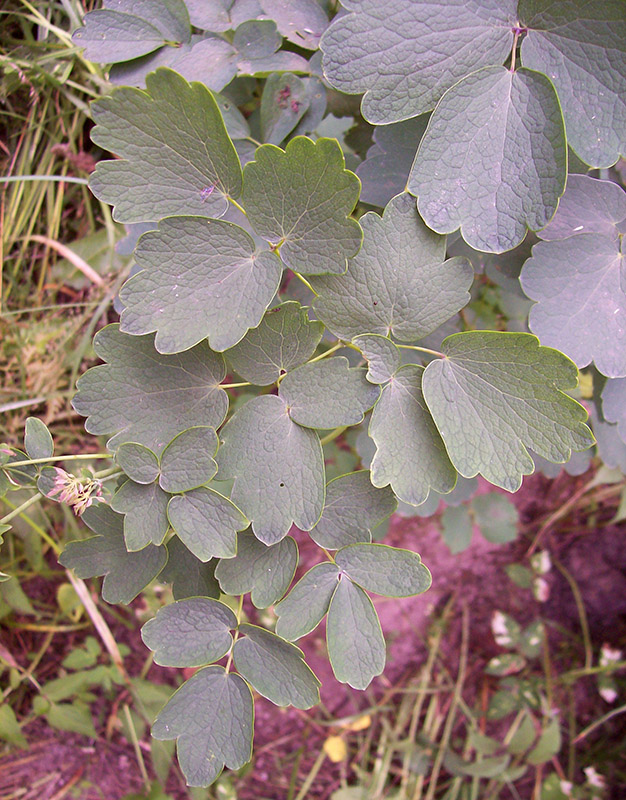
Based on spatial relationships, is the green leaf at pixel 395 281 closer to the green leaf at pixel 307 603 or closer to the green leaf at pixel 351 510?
the green leaf at pixel 351 510

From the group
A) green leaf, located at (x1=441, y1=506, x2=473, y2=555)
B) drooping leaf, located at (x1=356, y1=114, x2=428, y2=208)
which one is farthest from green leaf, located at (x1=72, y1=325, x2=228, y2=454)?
green leaf, located at (x1=441, y1=506, x2=473, y2=555)

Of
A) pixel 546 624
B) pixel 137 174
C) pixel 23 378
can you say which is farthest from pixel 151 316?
pixel 546 624

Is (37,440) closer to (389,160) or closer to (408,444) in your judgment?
(408,444)

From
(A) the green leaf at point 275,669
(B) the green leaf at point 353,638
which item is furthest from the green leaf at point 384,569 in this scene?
(A) the green leaf at point 275,669

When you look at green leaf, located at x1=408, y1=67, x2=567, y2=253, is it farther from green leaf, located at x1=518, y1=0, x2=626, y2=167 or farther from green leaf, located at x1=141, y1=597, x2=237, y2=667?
green leaf, located at x1=141, y1=597, x2=237, y2=667

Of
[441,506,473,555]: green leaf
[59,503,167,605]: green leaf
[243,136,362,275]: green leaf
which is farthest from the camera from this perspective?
[441,506,473,555]: green leaf

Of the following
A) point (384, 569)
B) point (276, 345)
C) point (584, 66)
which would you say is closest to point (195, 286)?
point (276, 345)
